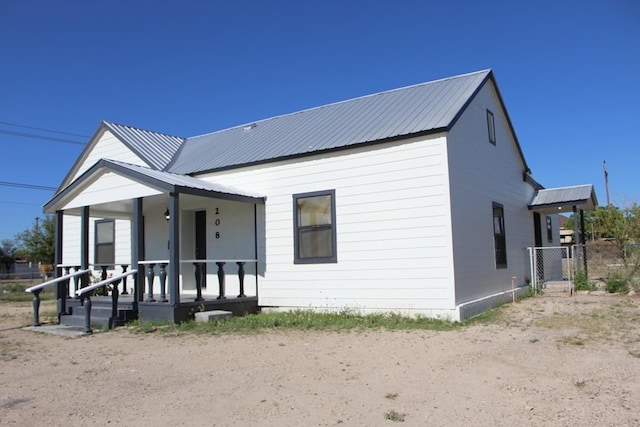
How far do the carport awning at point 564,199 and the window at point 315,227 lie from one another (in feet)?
27.0

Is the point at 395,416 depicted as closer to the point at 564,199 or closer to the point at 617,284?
the point at 617,284

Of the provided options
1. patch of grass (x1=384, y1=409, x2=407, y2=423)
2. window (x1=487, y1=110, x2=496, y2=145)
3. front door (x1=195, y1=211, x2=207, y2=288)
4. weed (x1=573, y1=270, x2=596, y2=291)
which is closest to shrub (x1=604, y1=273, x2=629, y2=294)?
weed (x1=573, y1=270, x2=596, y2=291)

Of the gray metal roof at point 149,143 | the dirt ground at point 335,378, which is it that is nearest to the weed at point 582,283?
the dirt ground at point 335,378

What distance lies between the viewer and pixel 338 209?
11.1 m

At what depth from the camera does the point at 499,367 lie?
20.7 ft

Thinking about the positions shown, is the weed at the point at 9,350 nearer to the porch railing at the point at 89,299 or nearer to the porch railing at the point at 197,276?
the porch railing at the point at 89,299

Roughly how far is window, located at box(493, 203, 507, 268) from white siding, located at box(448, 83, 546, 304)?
0.22 meters

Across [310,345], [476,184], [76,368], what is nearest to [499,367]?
[310,345]

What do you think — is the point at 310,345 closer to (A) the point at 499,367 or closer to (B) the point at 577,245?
(A) the point at 499,367

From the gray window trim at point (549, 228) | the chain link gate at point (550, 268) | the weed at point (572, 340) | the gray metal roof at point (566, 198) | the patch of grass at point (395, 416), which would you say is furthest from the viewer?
the gray window trim at point (549, 228)

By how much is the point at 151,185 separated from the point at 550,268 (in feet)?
43.6

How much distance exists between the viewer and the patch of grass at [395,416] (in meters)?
4.56

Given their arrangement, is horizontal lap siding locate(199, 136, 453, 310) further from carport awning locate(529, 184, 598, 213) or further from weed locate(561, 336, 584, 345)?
carport awning locate(529, 184, 598, 213)

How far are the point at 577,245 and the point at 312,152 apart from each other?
27.4ft
